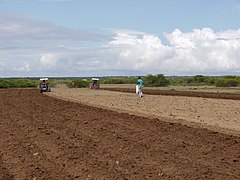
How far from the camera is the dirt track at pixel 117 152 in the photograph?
1070 cm

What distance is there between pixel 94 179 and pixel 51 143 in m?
5.13

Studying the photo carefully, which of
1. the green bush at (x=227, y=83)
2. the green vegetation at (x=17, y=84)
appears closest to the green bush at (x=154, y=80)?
the green bush at (x=227, y=83)

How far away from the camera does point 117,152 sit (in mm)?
13070

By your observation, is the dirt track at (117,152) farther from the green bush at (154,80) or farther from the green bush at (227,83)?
the green bush at (154,80)

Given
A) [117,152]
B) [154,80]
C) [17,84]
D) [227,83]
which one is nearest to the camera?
[117,152]

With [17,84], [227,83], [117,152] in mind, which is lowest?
[17,84]

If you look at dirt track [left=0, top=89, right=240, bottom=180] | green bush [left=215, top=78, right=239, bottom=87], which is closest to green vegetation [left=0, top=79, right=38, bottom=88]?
green bush [left=215, top=78, right=239, bottom=87]

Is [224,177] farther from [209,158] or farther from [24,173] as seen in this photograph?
[24,173]

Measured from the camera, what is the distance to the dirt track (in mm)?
10703

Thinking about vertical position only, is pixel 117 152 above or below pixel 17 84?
above

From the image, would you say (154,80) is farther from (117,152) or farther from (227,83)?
(117,152)

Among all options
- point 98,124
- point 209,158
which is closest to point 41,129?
point 98,124

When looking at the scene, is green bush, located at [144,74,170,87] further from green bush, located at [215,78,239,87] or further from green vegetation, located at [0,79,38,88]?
green vegetation, located at [0,79,38,88]

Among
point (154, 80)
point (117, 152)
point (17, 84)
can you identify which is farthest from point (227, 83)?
→ point (117, 152)
